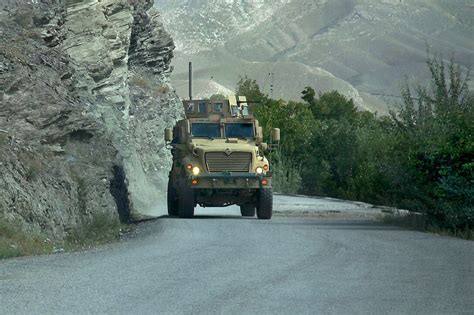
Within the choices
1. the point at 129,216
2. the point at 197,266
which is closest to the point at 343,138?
the point at 129,216

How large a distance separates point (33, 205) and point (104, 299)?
1391cm

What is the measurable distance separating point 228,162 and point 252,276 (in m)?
20.2

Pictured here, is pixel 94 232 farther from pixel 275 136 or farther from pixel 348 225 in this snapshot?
pixel 275 136

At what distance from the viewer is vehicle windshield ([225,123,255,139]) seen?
39.5 meters

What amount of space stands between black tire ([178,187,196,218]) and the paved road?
990cm

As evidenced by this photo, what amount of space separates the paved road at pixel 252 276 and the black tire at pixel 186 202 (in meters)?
9.90

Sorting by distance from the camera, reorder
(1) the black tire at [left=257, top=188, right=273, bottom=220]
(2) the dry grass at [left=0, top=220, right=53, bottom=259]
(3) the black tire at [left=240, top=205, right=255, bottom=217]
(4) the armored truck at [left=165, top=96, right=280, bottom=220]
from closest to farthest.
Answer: (2) the dry grass at [left=0, top=220, right=53, bottom=259], (4) the armored truck at [left=165, top=96, right=280, bottom=220], (1) the black tire at [left=257, top=188, right=273, bottom=220], (3) the black tire at [left=240, top=205, right=255, bottom=217]

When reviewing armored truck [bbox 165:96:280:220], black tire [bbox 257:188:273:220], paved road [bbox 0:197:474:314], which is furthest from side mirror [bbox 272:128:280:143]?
paved road [bbox 0:197:474:314]

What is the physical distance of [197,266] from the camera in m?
19.9

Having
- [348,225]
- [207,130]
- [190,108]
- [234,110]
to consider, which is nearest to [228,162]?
[207,130]

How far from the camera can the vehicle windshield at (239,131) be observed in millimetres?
39500

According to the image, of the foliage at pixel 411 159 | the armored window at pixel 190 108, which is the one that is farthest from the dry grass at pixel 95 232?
the foliage at pixel 411 159

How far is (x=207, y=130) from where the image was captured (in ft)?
130

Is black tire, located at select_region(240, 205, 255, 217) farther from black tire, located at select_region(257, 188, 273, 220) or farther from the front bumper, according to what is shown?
the front bumper
